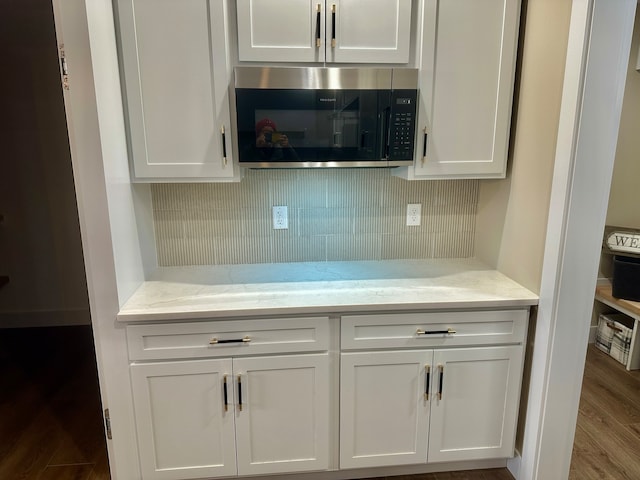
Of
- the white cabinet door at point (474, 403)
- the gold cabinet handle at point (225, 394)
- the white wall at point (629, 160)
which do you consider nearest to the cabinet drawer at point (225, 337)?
the gold cabinet handle at point (225, 394)

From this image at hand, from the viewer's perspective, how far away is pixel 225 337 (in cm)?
156

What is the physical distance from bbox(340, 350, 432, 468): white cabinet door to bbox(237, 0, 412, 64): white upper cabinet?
1.20m

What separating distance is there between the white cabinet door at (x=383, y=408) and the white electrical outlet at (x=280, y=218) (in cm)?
75

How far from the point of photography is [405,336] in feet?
5.35

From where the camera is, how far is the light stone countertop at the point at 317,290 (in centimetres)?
154

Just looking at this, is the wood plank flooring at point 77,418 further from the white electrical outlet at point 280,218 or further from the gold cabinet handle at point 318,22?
the gold cabinet handle at point 318,22

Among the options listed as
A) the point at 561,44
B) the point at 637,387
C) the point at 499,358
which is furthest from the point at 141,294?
the point at 637,387

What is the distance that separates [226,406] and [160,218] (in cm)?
95

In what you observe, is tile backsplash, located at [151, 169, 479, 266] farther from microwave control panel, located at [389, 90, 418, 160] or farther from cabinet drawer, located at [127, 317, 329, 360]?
cabinet drawer, located at [127, 317, 329, 360]

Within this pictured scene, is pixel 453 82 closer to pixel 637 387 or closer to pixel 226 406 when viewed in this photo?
pixel 226 406

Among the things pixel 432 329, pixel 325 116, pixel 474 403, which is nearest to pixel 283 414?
pixel 432 329

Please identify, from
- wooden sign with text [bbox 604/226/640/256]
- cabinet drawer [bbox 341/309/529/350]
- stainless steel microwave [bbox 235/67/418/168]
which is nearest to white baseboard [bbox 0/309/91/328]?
stainless steel microwave [bbox 235/67/418/168]

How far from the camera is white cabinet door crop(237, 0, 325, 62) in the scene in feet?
5.03

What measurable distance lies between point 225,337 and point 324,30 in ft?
4.10
